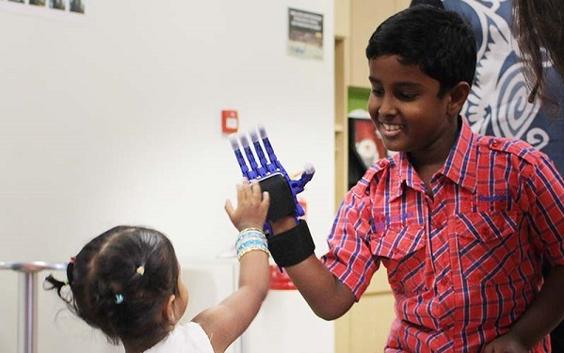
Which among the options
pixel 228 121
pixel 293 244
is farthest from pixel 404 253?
pixel 228 121

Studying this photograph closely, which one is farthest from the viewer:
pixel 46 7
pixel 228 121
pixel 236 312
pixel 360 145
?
pixel 360 145

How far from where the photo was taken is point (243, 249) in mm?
1212

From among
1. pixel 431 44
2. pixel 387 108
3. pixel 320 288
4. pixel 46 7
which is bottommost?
pixel 320 288

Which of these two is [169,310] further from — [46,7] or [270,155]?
[46,7]

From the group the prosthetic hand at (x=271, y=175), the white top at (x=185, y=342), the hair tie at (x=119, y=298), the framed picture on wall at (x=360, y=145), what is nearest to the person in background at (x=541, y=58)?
the prosthetic hand at (x=271, y=175)

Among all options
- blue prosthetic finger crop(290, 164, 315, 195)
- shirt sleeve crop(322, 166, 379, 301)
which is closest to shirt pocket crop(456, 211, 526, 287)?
shirt sleeve crop(322, 166, 379, 301)

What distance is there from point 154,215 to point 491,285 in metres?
1.89

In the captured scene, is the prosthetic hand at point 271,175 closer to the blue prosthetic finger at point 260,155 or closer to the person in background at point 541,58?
the blue prosthetic finger at point 260,155

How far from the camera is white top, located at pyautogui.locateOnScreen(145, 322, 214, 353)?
1250 millimetres

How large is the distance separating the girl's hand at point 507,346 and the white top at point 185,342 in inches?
18.6

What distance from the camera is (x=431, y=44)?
3.87ft

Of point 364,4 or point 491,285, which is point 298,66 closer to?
point 364,4

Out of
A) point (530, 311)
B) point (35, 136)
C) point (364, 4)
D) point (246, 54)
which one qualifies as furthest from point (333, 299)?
point (364, 4)

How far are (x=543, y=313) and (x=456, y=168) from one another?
27 cm
